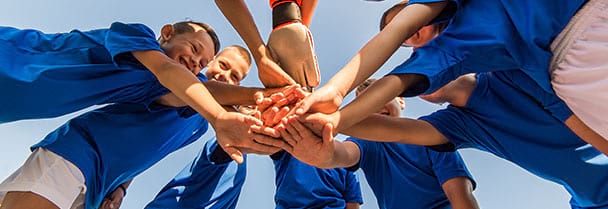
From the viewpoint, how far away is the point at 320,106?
1.45m

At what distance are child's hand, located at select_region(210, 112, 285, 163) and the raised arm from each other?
0.72 metres

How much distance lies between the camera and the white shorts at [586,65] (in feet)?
4.31

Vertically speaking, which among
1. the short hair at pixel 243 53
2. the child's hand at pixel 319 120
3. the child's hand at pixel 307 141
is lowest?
the short hair at pixel 243 53

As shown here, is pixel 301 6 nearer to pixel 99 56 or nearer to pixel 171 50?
pixel 171 50

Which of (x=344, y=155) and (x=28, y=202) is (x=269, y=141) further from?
(x=28, y=202)

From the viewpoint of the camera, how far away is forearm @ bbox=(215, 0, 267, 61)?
1.99 meters

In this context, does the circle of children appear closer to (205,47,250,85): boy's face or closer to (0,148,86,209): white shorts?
(0,148,86,209): white shorts

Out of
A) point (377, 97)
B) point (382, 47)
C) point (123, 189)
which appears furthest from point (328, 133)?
point (123, 189)

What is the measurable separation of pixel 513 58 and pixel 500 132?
37 cm

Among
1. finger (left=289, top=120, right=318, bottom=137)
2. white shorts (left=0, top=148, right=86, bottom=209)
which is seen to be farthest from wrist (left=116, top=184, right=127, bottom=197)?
finger (left=289, top=120, right=318, bottom=137)

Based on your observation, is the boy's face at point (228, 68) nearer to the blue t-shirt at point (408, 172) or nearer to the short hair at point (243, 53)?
the short hair at point (243, 53)

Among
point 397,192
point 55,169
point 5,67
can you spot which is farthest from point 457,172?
point 5,67

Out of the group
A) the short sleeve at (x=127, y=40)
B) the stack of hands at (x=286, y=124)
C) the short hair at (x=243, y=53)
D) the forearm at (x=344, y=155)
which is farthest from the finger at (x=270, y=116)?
the short hair at (x=243, y=53)

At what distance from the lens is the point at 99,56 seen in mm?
2010
